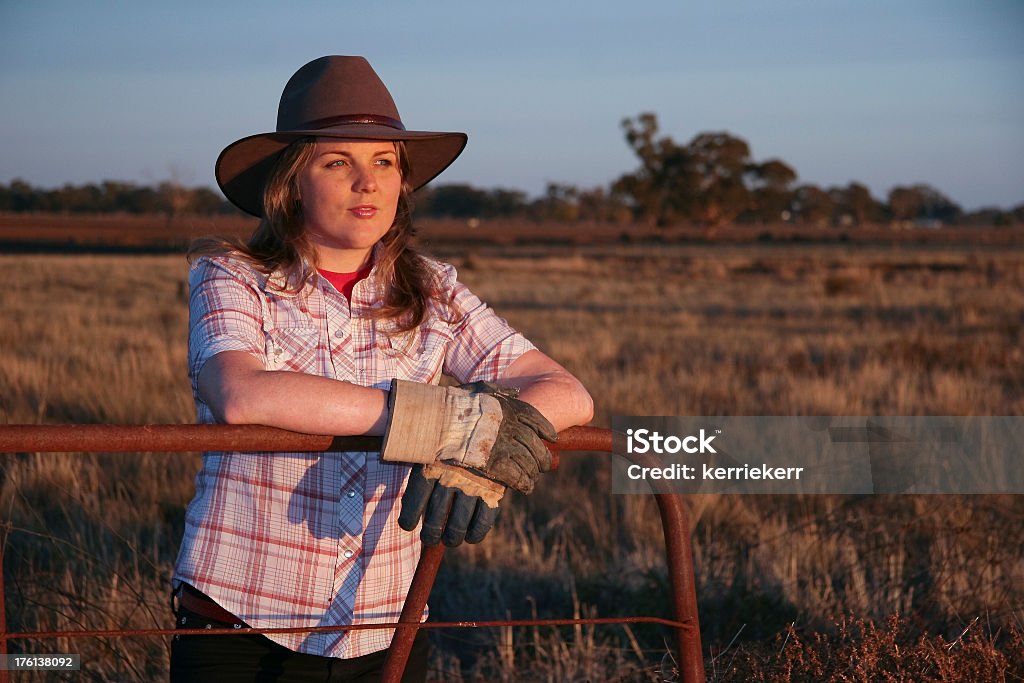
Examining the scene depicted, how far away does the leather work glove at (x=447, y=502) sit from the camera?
1.80m

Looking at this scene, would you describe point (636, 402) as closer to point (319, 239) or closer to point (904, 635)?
point (904, 635)

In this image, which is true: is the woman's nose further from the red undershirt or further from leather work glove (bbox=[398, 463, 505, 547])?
leather work glove (bbox=[398, 463, 505, 547])

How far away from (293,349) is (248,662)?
0.65m

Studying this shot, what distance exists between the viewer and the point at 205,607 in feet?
7.09

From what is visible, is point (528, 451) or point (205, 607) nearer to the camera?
point (528, 451)

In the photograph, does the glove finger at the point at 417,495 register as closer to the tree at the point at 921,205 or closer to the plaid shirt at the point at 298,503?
the plaid shirt at the point at 298,503

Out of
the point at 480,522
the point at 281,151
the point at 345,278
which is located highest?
the point at 281,151

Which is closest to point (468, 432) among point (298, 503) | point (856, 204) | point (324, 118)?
point (298, 503)

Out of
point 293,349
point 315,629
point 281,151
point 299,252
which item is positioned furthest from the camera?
point 281,151

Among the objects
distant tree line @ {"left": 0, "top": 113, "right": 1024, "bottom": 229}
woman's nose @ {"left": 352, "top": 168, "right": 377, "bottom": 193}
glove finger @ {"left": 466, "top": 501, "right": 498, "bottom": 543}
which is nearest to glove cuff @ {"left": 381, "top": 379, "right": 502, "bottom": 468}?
glove finger @ {"left": 466, "top": 501, "right": 498, "bottom": 543}

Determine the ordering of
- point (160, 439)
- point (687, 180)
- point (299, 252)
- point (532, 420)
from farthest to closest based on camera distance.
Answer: point (687, 180), point (299, 252), point (532, 420), point (160, 439)

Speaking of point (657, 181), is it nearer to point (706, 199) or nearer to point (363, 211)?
point (706, 199)

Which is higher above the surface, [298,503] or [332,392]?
[332,392]

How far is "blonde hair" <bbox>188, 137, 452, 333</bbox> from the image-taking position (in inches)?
90.2
